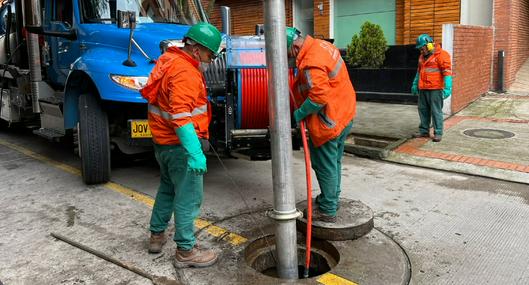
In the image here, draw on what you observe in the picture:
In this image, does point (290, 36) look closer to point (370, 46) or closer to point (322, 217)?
point (322, 217)

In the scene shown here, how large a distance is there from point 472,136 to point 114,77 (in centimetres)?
580

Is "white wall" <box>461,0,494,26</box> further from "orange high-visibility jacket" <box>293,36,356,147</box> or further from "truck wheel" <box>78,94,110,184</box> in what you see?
"truck wheel" <box>78,94,110,184</box>

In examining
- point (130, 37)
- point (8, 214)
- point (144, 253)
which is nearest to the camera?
point (144, 253)

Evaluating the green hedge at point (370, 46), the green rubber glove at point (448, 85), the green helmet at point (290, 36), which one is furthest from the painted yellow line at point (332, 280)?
the green hedge at point (370, 46)

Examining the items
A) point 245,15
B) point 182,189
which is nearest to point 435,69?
point 182,189

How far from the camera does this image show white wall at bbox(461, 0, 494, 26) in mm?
11570

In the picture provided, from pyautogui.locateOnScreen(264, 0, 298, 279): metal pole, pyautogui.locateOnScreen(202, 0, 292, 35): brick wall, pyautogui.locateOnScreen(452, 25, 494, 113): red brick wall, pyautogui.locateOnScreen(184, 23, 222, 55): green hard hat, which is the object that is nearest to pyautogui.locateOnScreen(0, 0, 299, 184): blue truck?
pyautogui.locateOnScreen(184, 23, 222, 55): green hard hat

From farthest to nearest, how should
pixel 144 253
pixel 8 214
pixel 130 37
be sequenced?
1. pixel 130 37
2. pixel 8 214
3. pixel 144 253

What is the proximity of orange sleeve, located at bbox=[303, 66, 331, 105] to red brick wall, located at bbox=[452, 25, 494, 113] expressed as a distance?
6537 millimetres

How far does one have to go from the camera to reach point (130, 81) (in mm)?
4867

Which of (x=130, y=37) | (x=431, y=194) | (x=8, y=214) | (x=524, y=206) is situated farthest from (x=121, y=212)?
(x=524, y=206)

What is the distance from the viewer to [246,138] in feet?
15.1

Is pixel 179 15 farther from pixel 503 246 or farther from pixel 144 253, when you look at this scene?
pixel 503 246

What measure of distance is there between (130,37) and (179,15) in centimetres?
130
